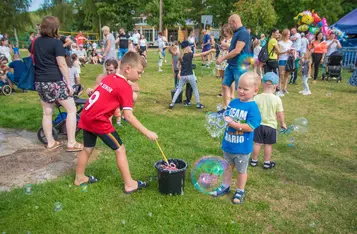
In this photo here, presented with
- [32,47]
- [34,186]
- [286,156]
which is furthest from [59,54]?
[286,156]

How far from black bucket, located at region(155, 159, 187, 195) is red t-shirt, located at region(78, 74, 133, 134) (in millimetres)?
786

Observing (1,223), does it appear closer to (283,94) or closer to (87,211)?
(87,211)

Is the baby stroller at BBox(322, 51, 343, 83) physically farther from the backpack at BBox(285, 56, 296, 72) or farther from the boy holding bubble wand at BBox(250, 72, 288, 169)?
the boy holding bubble wand at BBox(250, 72, 288, 169)

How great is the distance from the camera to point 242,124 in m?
3.25

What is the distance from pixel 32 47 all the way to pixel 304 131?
5249 mm

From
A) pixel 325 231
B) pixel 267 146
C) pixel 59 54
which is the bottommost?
pixel 325 231

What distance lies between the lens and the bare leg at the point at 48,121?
15.8ft

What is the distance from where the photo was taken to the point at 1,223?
3102 millimetres

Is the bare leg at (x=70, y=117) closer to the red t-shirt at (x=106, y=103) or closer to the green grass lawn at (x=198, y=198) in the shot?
the green grass lawn at (x=198, y=198)

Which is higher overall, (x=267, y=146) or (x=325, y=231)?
(x=267, y=146)

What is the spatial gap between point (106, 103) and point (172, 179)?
1164 millimetres

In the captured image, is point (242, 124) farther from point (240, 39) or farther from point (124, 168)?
point (240, 39)

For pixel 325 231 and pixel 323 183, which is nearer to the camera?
pixel 325 231

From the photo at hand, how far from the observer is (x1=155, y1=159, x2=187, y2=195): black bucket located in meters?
3.43
